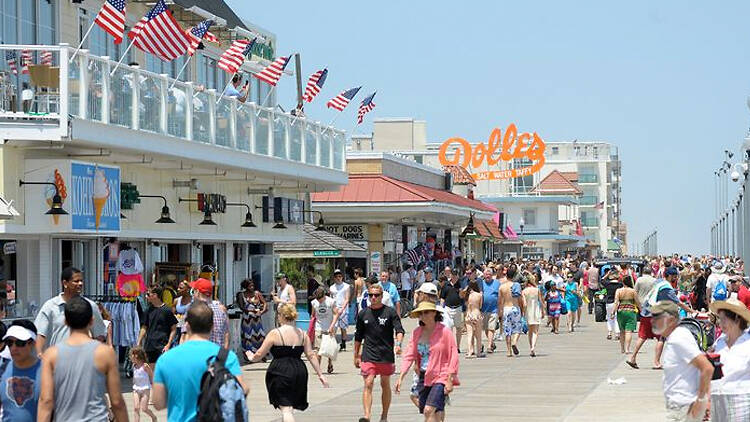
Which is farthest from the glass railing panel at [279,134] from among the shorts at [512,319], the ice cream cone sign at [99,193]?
the ice cream cone sign at [99,193]

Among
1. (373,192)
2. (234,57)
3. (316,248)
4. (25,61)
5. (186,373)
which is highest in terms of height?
(234,57)

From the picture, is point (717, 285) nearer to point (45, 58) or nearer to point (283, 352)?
point (45, 58)

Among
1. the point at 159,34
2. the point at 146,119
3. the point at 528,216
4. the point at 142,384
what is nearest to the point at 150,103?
the point at 146,119

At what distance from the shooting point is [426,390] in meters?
13.7

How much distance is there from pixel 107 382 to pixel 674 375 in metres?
3.85

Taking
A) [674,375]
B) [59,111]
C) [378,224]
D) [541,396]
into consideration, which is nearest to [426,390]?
[674,375]

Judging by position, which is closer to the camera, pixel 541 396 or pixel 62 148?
pixel 541 396

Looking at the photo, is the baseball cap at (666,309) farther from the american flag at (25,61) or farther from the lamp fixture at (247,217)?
the lamp fixture at (247,217)

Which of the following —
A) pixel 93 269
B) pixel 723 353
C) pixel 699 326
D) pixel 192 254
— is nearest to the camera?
pixel 723 353

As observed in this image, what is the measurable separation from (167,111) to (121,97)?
1874mm

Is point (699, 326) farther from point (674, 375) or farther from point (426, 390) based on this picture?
point (674, 375)

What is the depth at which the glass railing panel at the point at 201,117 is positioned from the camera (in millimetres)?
24766

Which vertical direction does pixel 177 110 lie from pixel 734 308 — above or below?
above

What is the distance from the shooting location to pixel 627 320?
1040 inches
